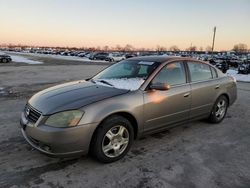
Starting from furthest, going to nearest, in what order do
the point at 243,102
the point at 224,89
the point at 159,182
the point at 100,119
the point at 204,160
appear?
the point at 243,102 < the point at 224,89 < the point at 204,160 < the point at 100,119 < the point at 159,182

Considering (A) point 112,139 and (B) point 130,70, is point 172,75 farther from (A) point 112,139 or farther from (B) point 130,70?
(A) point 112,139

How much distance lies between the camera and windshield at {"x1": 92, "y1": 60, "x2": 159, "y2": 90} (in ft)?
13.9

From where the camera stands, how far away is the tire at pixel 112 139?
3.58 meters

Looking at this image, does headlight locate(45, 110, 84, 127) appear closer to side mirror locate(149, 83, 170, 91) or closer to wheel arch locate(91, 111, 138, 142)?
wheel arch locate(91, 111, 138, 142)

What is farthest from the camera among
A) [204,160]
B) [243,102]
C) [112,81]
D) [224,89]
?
[243,102]

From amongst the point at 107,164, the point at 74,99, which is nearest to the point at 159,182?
the point at 107,164

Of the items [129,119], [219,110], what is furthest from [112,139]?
[219,110]

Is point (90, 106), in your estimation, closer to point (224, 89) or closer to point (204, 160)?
point (204, 160)

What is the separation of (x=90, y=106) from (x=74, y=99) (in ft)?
1.08

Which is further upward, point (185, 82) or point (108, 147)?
point (185, 82)

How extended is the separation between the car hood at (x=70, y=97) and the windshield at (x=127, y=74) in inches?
9.0

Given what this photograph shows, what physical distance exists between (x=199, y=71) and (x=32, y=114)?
10.8 ft

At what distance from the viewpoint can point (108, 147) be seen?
3.74 meters

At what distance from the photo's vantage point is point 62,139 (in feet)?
10.9
